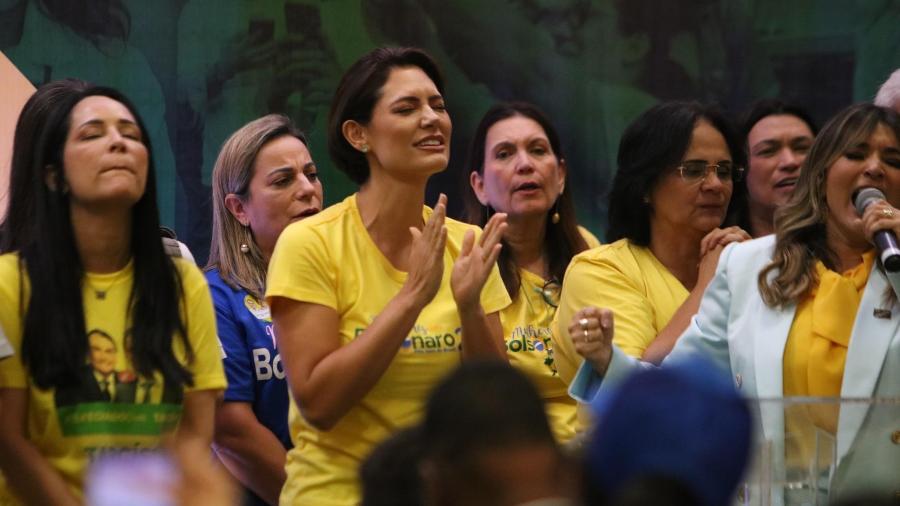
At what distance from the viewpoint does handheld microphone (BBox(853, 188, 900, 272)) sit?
9.69 ft

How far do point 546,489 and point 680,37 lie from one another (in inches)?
180

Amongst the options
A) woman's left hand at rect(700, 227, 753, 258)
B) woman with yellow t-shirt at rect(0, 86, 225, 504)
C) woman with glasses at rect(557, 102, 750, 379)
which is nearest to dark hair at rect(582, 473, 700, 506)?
woman with yellow t-shirt at rect(0, 86, 225, 504)

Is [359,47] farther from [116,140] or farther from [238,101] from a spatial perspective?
[116,140]

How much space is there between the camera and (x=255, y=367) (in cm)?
401

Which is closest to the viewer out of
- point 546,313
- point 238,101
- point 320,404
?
point 320,404

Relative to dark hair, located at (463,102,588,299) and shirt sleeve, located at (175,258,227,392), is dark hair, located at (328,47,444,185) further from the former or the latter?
dark hair, located at (463,102,588,299)

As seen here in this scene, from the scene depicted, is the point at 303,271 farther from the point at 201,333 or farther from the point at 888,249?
the point at 888,249

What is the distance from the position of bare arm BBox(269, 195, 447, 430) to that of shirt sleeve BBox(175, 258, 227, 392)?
17 cm

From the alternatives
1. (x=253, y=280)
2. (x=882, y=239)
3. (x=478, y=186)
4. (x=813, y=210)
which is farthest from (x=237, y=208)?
(x=882, y=239)

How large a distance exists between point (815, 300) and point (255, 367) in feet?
5.08

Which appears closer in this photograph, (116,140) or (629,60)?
(116,140)

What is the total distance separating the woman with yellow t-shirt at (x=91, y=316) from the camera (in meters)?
2.87

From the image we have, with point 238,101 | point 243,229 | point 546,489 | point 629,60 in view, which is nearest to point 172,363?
point 243,229

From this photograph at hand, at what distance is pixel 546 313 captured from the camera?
13.6 ft
